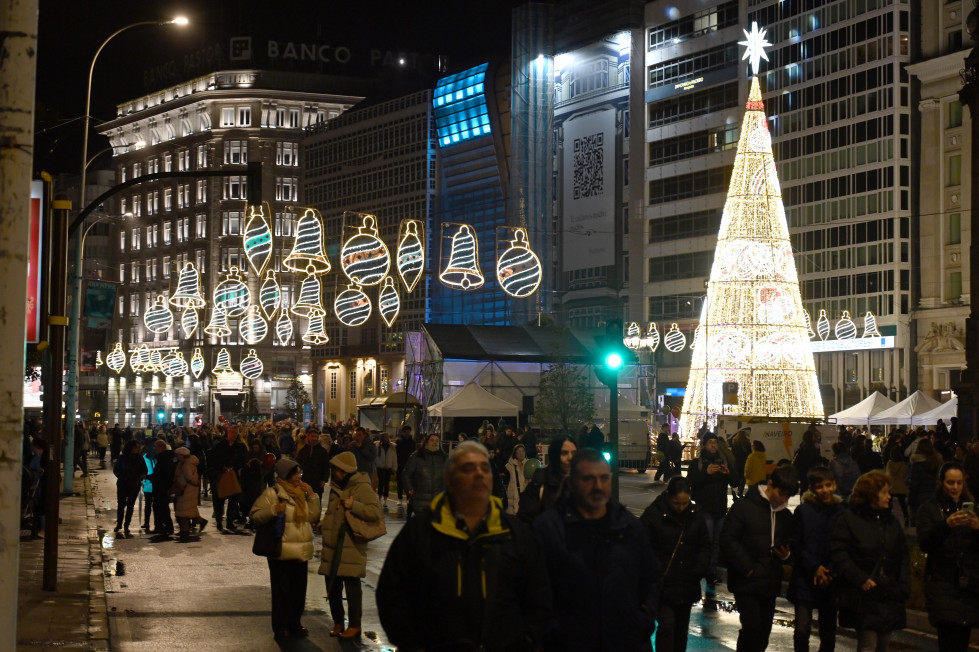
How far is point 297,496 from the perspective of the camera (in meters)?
11.9

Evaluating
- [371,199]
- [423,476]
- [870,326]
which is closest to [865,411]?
[423,476]

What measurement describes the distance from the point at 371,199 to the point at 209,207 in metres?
28.7

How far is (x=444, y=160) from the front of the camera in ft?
348

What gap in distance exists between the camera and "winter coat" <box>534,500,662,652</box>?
6.18 meters

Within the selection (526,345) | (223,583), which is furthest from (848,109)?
(223,583)

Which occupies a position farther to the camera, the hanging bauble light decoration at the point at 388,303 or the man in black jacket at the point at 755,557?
the hanging bauble light decoration at the point at 388,303

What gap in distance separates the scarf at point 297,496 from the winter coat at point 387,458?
1775 centimetres

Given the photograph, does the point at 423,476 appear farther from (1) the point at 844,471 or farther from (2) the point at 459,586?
(2) the point at 459,586

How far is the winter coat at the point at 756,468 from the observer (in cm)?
2202

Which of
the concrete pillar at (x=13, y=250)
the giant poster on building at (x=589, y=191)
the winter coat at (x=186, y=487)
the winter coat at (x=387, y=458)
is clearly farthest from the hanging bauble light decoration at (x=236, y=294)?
the giant poster on building at (x=589, y=191)

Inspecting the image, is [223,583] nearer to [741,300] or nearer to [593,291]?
[741,300]

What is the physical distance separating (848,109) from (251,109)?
72.7m

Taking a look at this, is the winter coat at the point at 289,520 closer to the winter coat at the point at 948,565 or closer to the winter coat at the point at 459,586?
the winter coat at the point at 948,565

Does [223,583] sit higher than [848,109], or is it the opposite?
[848,109]
